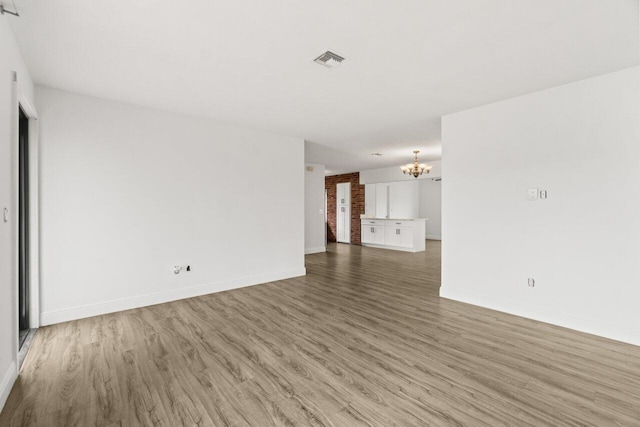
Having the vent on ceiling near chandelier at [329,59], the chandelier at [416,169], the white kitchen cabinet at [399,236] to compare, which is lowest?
the white kitchen cabinet at [399,236]

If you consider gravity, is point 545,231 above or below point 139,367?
above

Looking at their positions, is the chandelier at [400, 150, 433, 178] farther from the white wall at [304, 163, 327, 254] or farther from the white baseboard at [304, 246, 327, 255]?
the white baseboard at [304, 246, 327, 255]

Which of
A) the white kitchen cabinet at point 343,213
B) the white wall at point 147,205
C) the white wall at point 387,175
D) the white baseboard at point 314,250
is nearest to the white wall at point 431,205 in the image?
the white wall at point 387,175

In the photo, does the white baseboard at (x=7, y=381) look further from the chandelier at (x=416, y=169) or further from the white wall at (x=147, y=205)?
the chandelier at (x=416, y=169)

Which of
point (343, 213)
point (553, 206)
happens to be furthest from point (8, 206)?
point (343, 213)

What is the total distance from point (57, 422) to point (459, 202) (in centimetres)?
434

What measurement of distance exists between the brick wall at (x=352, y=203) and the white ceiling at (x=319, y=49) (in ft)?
22.0

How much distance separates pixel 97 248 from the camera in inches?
138

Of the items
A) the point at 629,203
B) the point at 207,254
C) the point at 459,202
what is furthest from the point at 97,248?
the point at 629,203

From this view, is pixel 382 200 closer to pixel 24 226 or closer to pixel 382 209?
pixel 382 209

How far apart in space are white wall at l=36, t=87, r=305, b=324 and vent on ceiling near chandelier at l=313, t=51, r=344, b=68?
2.39 m

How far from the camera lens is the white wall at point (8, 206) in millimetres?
1954

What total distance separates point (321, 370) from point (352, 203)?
8693 mm

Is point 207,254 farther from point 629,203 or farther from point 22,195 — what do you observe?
point 629,203
